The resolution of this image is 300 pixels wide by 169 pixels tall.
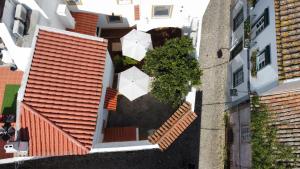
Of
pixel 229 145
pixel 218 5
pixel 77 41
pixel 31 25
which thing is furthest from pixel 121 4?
pixel 229 145

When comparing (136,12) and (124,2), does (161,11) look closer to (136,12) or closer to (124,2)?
(136,12)

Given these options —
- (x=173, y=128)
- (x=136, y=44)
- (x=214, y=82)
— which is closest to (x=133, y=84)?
(x=136, y=44)

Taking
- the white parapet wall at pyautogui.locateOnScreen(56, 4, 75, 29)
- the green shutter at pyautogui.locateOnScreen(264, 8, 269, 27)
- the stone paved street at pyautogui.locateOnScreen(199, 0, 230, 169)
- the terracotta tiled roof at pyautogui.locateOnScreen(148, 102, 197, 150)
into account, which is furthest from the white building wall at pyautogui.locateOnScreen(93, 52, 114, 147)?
the green shutter at pyautogui.locateOnScreen(264, 8, 269, 27)

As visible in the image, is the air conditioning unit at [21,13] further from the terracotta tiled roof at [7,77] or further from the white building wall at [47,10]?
the terracotta tiled roof at [7,77]

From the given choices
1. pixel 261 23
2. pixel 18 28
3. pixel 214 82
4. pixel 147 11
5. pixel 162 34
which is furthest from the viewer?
pixel 162 34

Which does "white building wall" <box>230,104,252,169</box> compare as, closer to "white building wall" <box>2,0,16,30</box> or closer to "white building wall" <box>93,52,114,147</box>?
"white building wall" <box>93,52,114,147</box>

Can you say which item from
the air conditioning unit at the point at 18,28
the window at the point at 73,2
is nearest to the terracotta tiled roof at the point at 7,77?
the air conditioning unit at the point at 18,28
